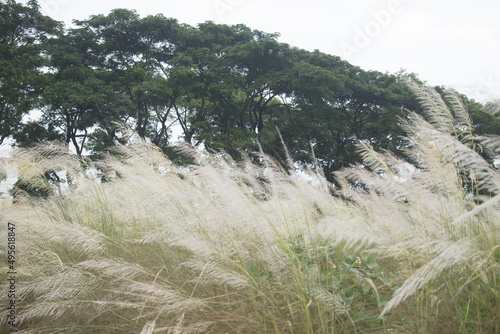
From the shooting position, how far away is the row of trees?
49.8ft

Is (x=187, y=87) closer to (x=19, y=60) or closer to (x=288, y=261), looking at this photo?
(x=19, y=60)

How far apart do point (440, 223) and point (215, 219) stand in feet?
4.13

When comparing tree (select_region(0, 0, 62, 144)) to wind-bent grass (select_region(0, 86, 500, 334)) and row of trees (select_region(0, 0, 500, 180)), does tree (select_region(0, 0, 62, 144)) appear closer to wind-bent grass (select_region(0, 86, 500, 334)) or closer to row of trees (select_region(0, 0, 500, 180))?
row of trees (select_region(0, 0, 500, 180))

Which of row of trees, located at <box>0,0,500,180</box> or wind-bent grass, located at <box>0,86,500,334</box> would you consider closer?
wind-bent grass, located at <box>0,86,500,334</box>

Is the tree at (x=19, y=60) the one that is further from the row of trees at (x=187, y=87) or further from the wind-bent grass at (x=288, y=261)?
the wind-bent grass at (x=288, y=261)

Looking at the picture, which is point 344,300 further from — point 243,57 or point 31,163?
point 243,57

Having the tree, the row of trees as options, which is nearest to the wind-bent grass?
the row of trees

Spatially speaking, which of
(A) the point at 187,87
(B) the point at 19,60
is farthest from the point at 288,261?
(B) the point at 19,60

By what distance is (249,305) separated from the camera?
1.75 metres

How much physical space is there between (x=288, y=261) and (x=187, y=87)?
53.0ft

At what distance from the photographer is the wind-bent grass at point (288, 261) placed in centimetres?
147

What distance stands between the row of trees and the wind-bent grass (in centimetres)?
1306

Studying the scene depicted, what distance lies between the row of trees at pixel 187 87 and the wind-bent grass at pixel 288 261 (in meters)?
13.1

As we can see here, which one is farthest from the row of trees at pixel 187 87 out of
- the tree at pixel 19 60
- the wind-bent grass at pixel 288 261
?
the wind-bent grass at pixel 288 261
